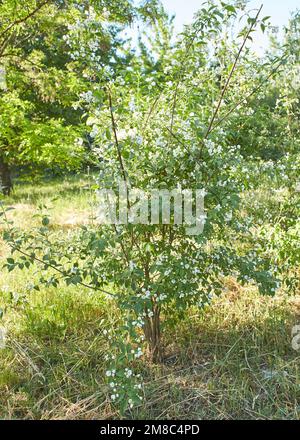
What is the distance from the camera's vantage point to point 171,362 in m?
2.75

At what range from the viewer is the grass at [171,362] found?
7.68 ft

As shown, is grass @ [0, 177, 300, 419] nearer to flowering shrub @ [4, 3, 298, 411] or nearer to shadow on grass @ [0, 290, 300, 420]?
shadow on grass @ [0, 290, 300, 420]

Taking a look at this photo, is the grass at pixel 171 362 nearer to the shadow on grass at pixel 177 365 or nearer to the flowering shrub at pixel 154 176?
the shadow on grass at pixel 177 365

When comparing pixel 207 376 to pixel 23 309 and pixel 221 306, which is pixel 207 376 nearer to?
pixel 221 306

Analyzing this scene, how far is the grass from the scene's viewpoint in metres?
2.34

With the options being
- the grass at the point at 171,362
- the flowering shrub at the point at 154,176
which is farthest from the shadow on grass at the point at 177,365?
the flowering shrub at the point at 154,176

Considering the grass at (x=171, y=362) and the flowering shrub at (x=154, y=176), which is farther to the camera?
the grass at (x=171, y=362)

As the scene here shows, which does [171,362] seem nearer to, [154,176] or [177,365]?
[177,365]

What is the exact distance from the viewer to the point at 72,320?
10.3 feet

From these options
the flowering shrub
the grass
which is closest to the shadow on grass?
the grass

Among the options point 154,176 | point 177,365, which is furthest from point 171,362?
point 154,176
